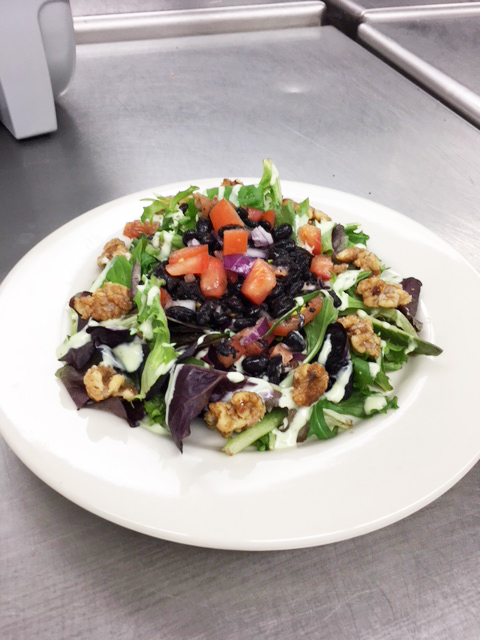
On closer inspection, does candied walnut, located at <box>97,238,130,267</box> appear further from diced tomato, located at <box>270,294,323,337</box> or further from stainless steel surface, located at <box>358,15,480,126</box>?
stainless steel surface, located at <box>358,15,480,126</box>

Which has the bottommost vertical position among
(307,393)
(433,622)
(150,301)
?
(433,622)

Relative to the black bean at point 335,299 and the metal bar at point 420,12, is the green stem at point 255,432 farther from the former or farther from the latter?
the metal bar at point 420,12

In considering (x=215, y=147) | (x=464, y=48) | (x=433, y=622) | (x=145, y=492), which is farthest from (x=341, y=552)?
(x=464, y=48)

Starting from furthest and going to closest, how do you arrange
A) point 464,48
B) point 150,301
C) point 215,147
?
point 464,48
point 215,147
point 150,301

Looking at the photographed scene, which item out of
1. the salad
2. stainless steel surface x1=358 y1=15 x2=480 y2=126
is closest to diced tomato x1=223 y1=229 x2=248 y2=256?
the salad

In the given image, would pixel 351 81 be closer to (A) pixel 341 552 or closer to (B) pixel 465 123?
(B) pixel 465 123

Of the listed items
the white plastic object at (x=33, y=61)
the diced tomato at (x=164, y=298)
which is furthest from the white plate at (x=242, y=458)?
the white plastic object at (x=33, y=61)
